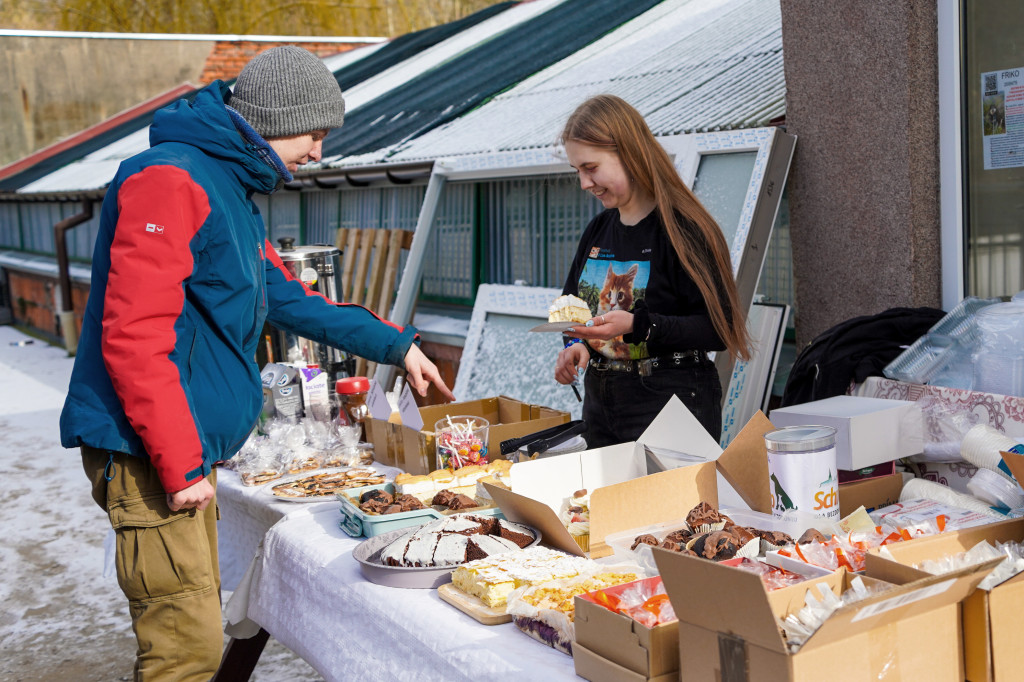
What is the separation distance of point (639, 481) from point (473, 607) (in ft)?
1.56

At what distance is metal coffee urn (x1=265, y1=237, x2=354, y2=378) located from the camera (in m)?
4.57

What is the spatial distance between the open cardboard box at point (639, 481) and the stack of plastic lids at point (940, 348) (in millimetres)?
979

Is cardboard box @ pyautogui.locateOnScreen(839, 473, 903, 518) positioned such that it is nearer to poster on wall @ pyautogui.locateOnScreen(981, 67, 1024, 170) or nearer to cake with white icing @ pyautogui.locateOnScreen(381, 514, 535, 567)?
cake with white icing @ pyautogui.locateOnScreen(381, 514, 535, 567)

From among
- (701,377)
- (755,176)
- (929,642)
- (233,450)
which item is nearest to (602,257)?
(701,377)

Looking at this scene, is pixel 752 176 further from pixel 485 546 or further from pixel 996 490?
pixel 485 546

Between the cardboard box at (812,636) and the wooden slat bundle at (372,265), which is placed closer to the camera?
the cardboard box at (812,636)

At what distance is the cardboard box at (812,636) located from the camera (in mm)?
1371

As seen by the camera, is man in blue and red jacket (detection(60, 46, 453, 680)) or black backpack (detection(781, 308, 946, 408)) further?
black backpack (detection(781, 308, 946, 408))

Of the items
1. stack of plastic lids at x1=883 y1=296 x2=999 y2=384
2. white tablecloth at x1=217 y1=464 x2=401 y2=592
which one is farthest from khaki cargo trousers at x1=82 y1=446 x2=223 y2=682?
stack of plastic lids at x1=883 y1=296 x2=999 y2=384

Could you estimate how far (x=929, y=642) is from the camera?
1505mm

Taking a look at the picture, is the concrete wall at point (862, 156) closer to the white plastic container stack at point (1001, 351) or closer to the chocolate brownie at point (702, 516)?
the white plastic container stack at point (1001, 351)

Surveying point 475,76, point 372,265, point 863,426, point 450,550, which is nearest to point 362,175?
point 372,265

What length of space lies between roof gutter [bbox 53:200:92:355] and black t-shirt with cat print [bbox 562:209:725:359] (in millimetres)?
12916

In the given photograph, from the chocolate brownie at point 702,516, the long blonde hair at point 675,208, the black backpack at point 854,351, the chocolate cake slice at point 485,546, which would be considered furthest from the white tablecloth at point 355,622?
the black backpack at point 854,351
